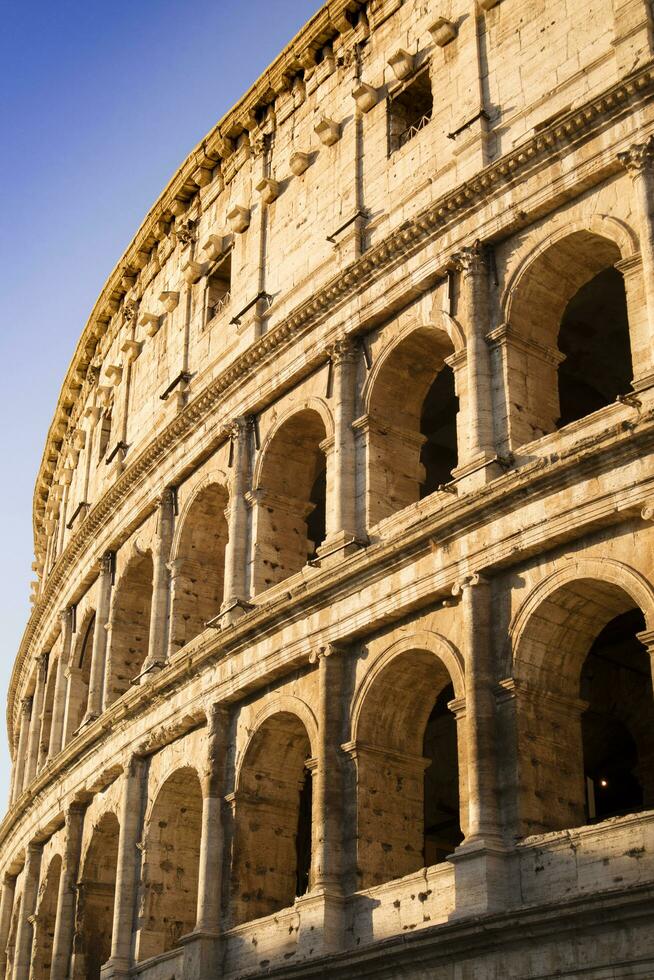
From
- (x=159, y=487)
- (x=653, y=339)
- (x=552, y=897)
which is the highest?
(x=159, y=487)

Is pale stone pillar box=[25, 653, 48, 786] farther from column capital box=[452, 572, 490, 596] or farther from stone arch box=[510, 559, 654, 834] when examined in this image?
stone arch box=[510, 559, 654, 834]

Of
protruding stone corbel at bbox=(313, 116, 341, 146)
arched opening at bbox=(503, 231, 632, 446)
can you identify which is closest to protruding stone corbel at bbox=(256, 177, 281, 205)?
protruding stone corbel at bbox=(313, 116, 341, 146)

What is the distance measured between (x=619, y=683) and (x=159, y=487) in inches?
342

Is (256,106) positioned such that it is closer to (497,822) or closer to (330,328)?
(330,328)

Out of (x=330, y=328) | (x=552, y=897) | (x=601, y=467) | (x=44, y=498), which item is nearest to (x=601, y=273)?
(x=330, y=328)

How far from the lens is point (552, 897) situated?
47.5 feet

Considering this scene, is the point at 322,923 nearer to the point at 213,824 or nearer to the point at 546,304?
the point at 213,824

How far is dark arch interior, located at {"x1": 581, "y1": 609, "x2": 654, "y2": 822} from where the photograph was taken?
67.5ft

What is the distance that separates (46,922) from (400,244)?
1443 centimetres

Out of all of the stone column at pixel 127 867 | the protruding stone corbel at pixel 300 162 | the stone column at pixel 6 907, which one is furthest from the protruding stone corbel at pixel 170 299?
the stone column at pixel 6 907

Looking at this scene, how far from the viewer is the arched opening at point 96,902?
78.3 feet

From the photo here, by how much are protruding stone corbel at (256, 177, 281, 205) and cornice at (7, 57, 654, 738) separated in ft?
10.5

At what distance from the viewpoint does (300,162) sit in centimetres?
2367

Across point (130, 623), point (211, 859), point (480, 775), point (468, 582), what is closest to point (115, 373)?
point (130, 623)
